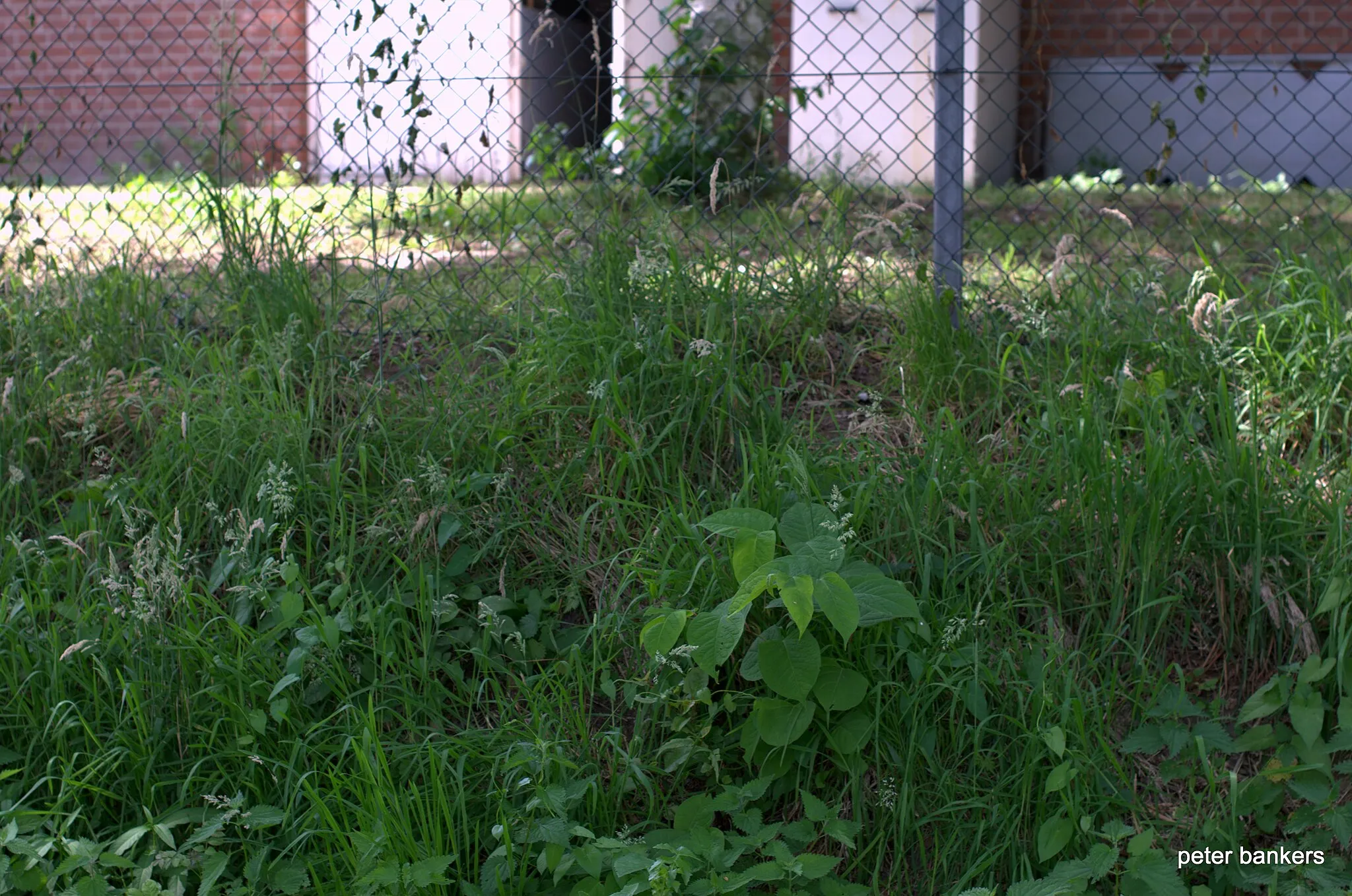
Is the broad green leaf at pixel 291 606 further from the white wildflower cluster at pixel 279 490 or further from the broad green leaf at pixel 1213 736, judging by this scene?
the broad green leaf at pixel 1213 736

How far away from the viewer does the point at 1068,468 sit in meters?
2.44

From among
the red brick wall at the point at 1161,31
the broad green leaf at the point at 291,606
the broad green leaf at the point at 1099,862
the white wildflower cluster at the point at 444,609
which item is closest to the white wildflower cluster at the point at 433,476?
the white wildflower cluster at the point at 444,609

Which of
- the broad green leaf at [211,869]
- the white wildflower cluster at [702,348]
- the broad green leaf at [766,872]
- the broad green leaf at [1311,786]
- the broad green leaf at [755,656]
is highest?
the white wildflower cluster at [702,348]

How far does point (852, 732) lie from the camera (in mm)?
2100

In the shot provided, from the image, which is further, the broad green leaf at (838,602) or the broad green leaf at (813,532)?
the broad green leaf at (813,532)

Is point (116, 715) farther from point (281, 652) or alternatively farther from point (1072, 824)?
point (1072, 824)

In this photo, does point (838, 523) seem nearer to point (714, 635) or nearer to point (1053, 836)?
point (714, 635)

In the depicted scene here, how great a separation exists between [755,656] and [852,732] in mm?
231

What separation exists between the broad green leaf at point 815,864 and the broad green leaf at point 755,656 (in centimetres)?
33

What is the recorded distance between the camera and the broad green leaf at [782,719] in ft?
6.75

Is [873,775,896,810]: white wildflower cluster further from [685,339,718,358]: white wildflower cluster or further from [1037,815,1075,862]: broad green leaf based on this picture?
[685,339,718,358]: white wildflower cluster

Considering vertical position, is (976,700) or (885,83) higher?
(885,83)

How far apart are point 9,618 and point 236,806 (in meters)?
0.75

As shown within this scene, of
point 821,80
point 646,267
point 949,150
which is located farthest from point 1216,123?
point 646,267
